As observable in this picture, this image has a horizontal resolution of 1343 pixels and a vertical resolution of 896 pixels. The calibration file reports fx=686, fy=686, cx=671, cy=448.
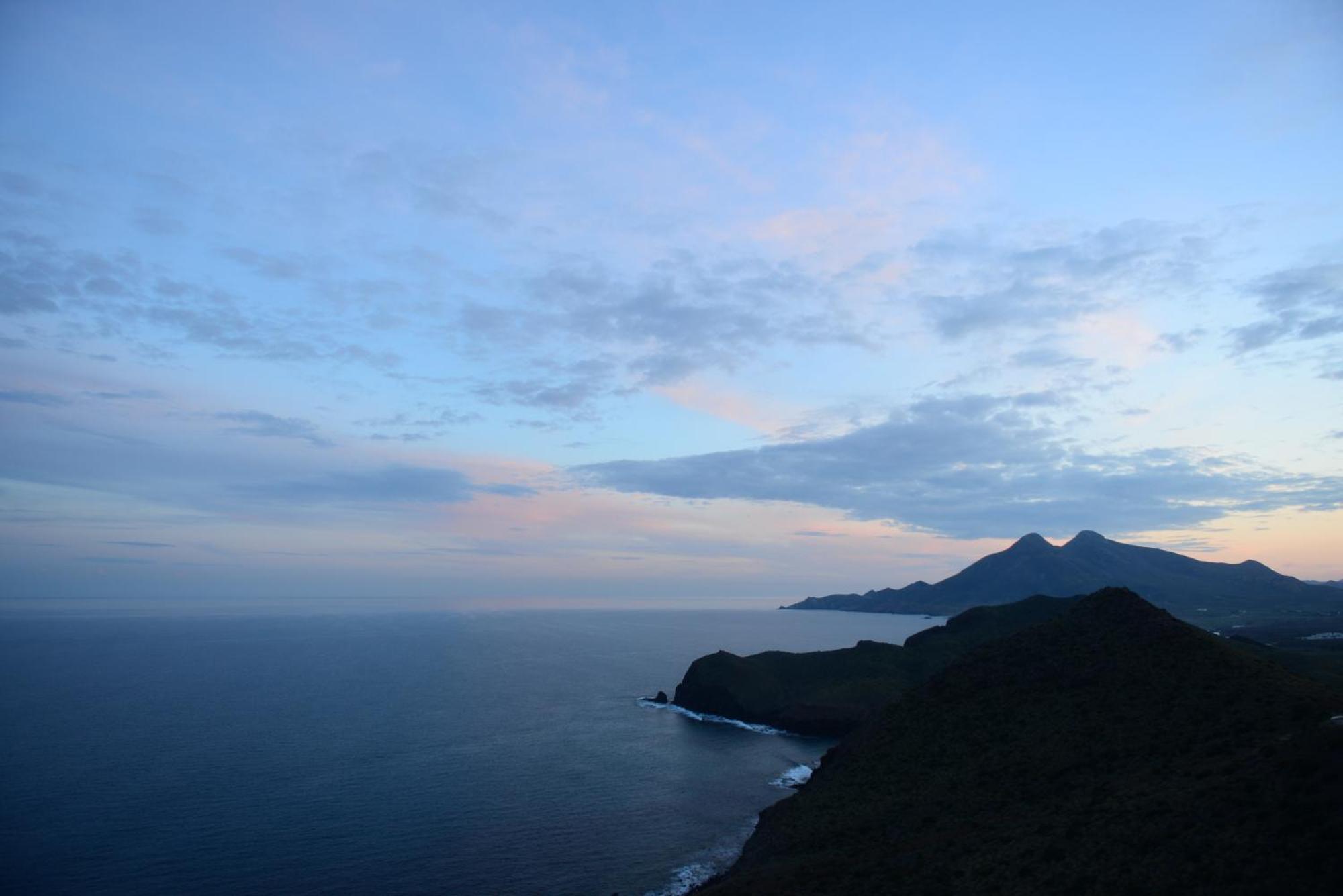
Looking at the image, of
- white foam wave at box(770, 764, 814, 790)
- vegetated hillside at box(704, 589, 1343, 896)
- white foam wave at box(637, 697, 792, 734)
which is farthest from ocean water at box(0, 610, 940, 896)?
vegetated hillside at box(704, 589, 1343, 896)

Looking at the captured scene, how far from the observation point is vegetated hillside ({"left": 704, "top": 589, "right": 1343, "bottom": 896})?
25000 millimetres

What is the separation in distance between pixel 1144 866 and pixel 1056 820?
7181 mm

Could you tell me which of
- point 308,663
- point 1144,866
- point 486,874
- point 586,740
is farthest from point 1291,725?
point 308,663

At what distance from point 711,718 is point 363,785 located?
54.7m

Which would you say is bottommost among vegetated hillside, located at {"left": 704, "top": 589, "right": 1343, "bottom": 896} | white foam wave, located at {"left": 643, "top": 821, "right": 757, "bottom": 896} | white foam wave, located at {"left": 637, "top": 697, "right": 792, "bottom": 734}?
white foam wave, located at {"left": 637, "top": 697, "right": 792, "bottom": 734}

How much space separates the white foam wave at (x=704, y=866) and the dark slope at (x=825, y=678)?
4776cm

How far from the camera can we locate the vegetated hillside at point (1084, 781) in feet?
82.0

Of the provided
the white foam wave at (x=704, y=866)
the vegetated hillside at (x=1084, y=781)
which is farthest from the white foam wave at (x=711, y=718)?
the white foam wave at (x=704, y=866)

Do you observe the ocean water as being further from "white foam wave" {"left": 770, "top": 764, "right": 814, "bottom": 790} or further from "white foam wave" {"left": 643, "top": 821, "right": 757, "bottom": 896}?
"white foam wave" {"left": 770, "top": 764, "right": 814, "bottom": 790}

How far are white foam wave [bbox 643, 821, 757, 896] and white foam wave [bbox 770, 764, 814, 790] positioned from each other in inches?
594

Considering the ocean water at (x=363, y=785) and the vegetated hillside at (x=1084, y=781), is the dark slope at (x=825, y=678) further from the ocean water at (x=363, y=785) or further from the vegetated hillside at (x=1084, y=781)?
the vegetated hillside at (x=1084, y=781)

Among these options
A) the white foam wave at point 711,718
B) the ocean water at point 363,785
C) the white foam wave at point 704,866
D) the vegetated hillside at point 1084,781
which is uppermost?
the vegetated hillside at point 1084,781

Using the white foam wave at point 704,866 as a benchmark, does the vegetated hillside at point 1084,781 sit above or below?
→ above

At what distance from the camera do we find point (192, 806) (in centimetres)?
5538
